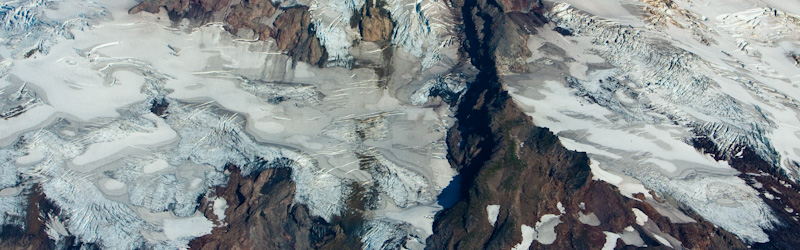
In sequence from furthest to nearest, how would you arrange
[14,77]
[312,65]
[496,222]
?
[312,65] < [14,77] < [496,222]

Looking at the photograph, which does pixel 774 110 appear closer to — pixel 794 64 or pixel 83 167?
pixel 794 64

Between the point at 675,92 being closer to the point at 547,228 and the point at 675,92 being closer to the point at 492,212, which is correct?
the point at 547,228

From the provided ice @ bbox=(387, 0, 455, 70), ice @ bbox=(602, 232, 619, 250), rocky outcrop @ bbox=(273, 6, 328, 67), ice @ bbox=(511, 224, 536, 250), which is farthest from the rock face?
ice @ bbox=(387, 0, 455, 70)

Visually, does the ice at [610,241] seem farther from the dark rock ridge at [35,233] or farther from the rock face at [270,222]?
the dark rock ridge at [35,233]

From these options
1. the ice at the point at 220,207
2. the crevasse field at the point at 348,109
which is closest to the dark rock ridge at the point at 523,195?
the crevasse field at the point at 348,109

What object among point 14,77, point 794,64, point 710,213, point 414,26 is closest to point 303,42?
point 414,26

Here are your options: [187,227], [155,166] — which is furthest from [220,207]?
Result: [155,166]
